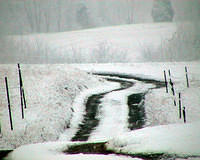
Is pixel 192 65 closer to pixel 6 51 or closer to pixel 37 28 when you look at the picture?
pixel 6 51

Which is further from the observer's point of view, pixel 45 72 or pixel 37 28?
pixel 37 28

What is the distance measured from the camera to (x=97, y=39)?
8156 centimetres

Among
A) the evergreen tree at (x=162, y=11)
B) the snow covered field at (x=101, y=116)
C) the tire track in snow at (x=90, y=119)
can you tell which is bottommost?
the tire track in snow at (x=90, y=119)

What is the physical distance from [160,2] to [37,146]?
85043mm

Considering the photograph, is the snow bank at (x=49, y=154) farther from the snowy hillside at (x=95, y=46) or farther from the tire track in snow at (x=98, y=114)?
the snowy hillside at (x=95, y=46)

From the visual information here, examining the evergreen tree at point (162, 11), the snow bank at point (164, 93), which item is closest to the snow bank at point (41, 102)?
the snow bank at point (164, 93)

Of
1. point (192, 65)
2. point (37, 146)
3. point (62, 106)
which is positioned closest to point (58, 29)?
point (192, 65)

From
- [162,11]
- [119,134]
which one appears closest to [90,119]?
[119,134]

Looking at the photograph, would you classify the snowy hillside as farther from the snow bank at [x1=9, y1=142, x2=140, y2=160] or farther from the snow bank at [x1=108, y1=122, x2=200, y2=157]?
the snow bank at [x1=9, y1=142, x2=140, y2=160]

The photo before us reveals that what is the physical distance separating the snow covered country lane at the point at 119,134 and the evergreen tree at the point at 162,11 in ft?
188

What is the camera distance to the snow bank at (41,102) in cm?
1619

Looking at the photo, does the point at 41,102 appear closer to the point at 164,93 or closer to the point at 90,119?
the point at 90,119

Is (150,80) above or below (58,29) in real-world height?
below

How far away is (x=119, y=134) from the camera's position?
426 inches
